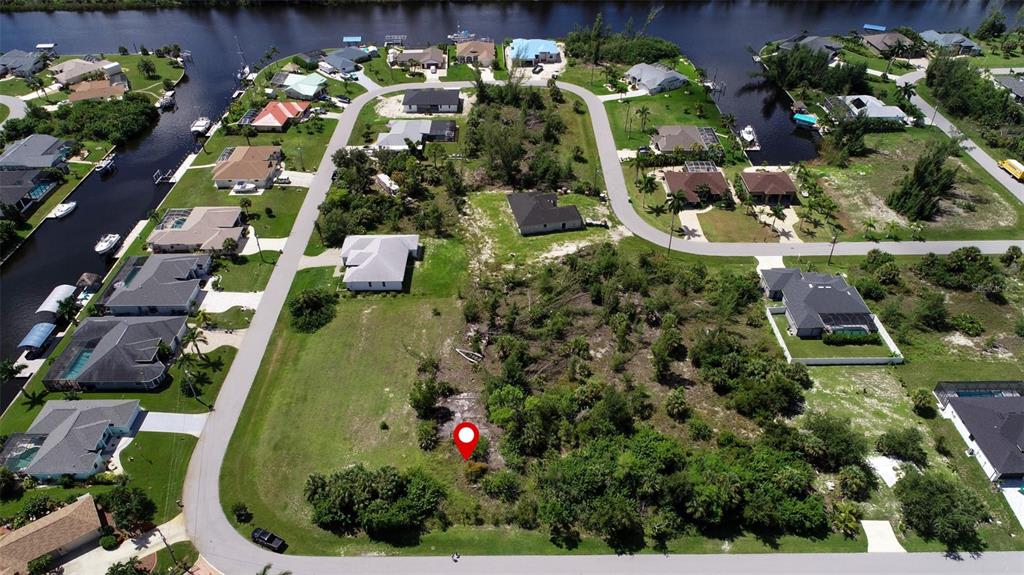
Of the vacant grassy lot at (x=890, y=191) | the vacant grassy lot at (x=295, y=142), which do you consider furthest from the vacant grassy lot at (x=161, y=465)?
the vacant grassy lot at (x=890, y=191)

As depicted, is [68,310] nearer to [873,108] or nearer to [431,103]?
[431,103]

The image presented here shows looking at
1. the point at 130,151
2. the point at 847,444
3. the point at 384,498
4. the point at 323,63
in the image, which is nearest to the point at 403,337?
the point at 384,498

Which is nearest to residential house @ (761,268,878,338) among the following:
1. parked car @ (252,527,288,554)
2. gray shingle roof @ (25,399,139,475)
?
parked car @ (252,527,288,554)

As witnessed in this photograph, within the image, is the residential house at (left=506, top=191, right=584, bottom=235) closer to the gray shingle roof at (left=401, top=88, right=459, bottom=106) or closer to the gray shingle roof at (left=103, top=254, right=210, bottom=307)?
the gray shingle roof at (left=401, top=88, right=459, bottom=106)

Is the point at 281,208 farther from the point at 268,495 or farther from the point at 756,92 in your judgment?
the point at 756,92

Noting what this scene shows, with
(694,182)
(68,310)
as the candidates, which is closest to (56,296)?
(68,310)
